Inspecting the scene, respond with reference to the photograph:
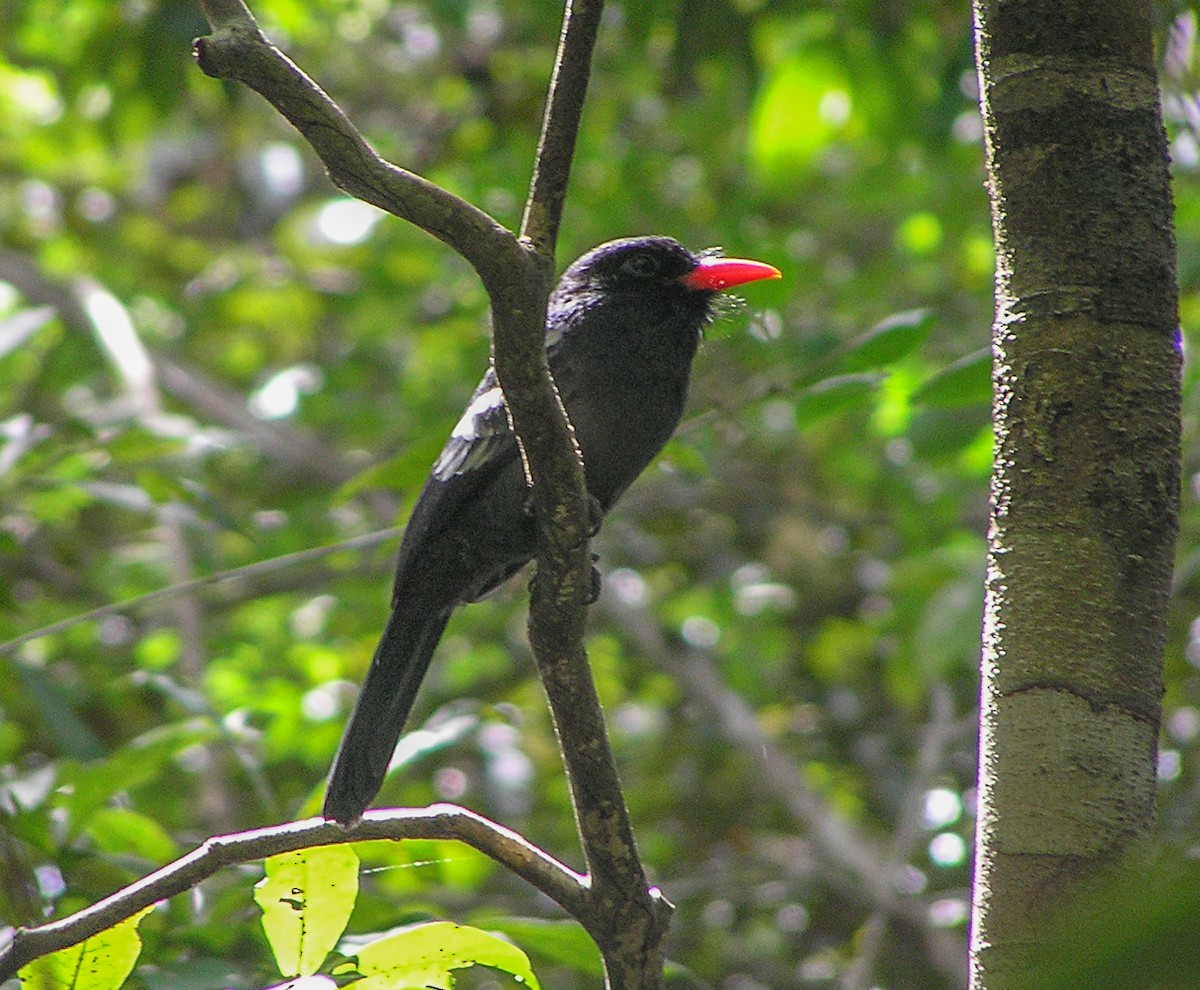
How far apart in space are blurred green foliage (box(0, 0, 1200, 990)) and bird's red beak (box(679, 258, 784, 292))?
0.29 ft

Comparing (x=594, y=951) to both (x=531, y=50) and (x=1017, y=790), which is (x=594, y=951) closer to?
(x=1017, y=790)

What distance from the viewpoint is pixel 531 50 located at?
20.1 ft

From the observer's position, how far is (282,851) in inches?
63.7

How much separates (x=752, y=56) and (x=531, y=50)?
2749mm

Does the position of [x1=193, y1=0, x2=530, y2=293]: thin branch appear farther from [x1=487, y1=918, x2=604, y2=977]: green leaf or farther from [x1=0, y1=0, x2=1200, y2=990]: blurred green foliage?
[x1=0, y1=0, x2=1200, y2=990]: blurred green foliage

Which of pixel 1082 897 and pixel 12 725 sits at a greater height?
pixel 12 725

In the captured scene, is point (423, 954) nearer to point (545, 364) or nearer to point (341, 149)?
point (545, 364)

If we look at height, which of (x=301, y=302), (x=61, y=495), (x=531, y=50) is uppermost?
(x=531, y=50)

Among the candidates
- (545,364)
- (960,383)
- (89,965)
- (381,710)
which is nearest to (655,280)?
(960,383)

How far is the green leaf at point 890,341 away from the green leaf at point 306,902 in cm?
136

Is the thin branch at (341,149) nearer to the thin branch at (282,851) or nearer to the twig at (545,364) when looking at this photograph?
the twig at (545,364)

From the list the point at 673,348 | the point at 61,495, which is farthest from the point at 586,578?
the point at 61,495

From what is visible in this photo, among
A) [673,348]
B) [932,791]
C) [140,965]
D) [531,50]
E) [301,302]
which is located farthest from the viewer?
[301,302]

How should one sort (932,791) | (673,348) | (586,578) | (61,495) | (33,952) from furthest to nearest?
1. (932,791)
2. (61,495)
3. (673,348)
4. (586,578)
5. (33,952)
